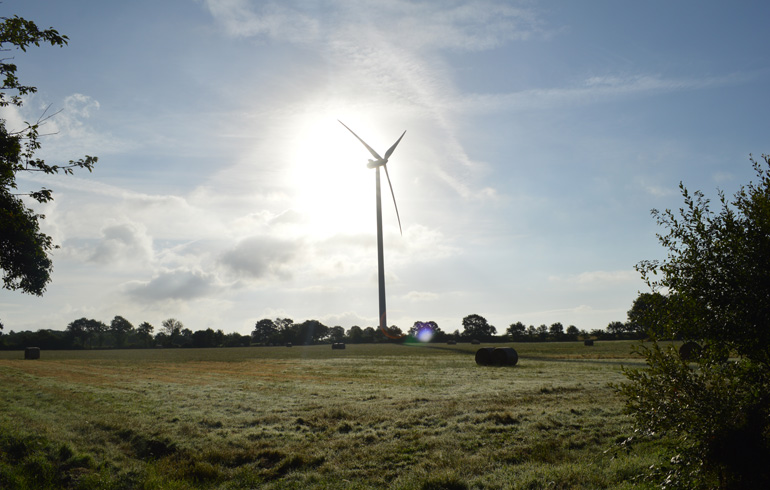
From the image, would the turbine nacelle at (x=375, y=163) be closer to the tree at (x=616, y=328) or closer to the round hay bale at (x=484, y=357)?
the round hay bale at (x=484, y=357)

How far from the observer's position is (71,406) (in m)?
22.6

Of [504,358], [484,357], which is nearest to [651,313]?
[504,358]

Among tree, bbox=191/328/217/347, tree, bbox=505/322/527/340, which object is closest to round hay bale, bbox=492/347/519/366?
tree, bbox=505/322/527/340

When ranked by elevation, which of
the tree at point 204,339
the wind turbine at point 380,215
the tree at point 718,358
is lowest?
the tree at point 204,339

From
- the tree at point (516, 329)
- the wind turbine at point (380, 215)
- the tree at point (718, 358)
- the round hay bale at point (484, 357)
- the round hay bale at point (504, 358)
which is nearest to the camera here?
the tree at point (718, 358)

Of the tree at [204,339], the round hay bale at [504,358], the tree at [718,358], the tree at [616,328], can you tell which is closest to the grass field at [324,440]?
the tree at [718,358]

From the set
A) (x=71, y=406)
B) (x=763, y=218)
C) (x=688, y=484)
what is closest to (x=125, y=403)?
(x=71, y=406)

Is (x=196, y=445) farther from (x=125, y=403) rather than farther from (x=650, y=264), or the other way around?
(x=650, y=264)

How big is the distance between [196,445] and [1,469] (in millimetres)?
5138

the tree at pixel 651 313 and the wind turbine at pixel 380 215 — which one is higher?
the wind turbine at pixel 380 215

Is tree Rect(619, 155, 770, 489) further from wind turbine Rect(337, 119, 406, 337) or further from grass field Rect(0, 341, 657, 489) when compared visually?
wind turbine Rect(337, 119, 406, 337)

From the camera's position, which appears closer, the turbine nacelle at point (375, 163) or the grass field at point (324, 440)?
the grass field at point (324, 440)

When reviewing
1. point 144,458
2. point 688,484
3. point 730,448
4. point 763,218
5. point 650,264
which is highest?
point 763,218

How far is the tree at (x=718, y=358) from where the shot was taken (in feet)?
24.8
